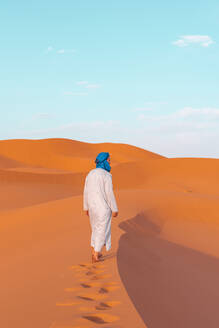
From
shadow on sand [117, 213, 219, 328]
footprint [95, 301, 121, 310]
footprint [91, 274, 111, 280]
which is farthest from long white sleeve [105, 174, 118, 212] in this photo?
footprint [95, 301, 121, 310]

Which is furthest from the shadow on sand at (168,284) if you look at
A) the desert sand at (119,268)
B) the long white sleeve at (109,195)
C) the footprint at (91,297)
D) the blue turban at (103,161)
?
the blue turban at (103,161)

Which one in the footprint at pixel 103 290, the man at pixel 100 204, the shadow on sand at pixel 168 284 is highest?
the man at pixel 100 204

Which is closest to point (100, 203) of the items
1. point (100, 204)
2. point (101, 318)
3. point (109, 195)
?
point (100, 204)

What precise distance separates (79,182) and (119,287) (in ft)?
78.7

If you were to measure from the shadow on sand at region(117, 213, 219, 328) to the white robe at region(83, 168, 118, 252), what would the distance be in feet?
1.59

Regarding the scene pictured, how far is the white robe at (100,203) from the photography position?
6016 millimetres

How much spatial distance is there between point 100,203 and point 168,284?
1659mm

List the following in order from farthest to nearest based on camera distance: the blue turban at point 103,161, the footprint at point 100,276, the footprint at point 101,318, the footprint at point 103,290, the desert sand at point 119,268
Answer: the blue turban at point 103,161 < the footprint at point 100,276 < the footprint at point 103,290 < the desert sand at point 119,268 < the footprint at point 101,318

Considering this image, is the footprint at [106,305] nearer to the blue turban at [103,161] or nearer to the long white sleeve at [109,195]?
the long white sleeve at [109,195]

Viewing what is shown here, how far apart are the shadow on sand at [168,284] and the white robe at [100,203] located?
485 mm

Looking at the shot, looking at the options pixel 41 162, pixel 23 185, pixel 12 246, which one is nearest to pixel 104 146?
pixel 41 162

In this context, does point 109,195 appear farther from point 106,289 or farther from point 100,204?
point 106,289

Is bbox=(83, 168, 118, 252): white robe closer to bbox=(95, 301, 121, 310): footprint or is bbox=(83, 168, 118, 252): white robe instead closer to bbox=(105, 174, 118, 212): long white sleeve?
bbox=(105, 174, 118, 212): long white sleeve

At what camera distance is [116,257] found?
5.80m
